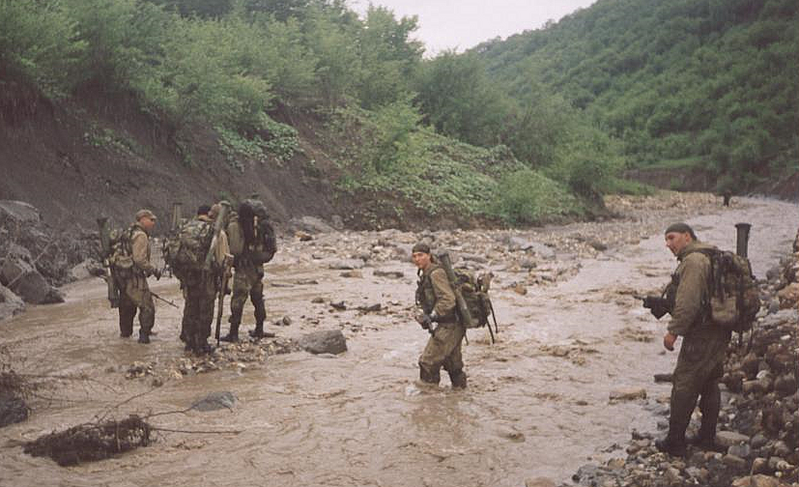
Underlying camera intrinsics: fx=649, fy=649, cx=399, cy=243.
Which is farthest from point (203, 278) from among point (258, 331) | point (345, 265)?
point (345, 265)

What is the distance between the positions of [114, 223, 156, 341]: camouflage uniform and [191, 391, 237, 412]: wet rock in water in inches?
99.4

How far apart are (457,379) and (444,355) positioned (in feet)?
1.53

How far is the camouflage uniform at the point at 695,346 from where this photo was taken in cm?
507

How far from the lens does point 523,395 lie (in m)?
7.48

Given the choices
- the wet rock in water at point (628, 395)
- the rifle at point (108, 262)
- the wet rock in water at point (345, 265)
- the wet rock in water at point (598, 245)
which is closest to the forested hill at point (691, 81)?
the wet rock in water at point (598, 245)

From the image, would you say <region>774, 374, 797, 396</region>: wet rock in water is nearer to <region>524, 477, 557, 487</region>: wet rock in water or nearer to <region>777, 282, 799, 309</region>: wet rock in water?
<region>524, 477, 557, 487</region>: wet rock in water

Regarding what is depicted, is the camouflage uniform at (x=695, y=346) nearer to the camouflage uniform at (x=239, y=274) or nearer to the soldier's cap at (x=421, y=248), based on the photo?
the soldier's cap at (x=421, y=248)

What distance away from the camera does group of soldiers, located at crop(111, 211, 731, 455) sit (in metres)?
5.15

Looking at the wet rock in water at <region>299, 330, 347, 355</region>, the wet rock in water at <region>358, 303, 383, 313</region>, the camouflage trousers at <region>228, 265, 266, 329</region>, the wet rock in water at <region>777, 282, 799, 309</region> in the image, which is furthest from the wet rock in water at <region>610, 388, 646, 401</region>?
Answer: the wet rock in water at <region>358, 303, 383, 313</region>

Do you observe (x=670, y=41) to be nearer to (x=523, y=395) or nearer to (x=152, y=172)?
(x=152, y=172)

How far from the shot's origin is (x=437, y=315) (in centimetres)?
686

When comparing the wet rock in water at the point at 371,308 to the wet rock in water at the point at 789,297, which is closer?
the wet rock in water at the point at 789,297

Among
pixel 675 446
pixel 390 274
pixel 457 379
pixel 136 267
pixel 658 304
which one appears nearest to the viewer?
pixel 675 446

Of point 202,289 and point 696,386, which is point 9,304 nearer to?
point 202,289
